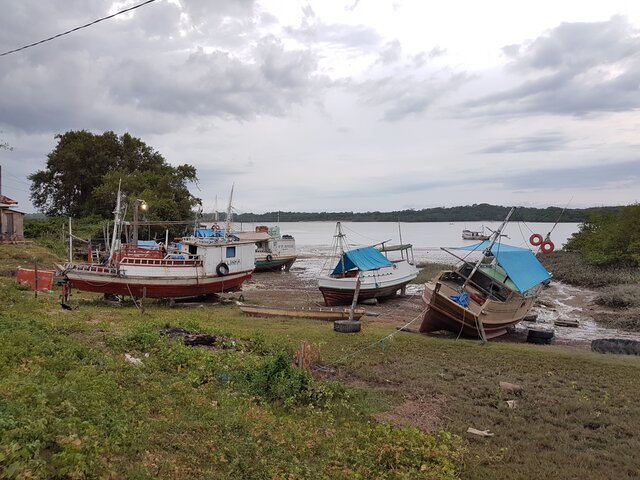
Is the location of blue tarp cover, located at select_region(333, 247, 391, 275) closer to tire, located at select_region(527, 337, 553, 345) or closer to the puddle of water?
the puddle of water

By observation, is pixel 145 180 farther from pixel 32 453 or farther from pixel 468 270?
pixel 32 453

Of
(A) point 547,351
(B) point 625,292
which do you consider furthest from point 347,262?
(B) point 625,292

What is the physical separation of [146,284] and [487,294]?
14986 mm

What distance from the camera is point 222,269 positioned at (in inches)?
902

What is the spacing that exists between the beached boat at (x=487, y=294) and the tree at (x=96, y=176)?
35.7 m

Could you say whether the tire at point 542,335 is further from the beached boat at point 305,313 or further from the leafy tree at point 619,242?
the leafy tree at point 619,242

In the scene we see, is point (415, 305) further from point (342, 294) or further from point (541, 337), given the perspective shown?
point (541, 337)

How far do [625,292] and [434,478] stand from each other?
26.1m

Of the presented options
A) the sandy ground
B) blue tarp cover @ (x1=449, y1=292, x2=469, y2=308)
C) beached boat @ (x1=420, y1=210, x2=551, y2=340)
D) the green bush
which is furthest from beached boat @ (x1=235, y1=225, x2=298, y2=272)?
the green bush

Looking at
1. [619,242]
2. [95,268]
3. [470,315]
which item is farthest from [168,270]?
[619,242]

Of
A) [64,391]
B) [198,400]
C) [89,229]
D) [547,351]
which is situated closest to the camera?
[64,391]

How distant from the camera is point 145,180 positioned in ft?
161

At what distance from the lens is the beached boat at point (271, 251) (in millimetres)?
44125

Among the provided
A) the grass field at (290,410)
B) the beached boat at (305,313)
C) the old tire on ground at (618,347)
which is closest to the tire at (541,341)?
the old tire on ground at (618,347)
